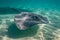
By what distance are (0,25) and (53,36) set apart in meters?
2.79

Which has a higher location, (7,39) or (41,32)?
(41,32)

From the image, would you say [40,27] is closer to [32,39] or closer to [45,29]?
[45,29]

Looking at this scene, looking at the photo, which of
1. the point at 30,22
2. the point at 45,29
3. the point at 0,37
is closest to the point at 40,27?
the point at 45,29

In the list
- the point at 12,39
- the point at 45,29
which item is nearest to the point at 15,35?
the point at 12,39

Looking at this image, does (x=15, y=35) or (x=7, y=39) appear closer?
(x=7, y=39)

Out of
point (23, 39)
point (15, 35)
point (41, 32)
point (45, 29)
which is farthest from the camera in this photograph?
point (45, 29)

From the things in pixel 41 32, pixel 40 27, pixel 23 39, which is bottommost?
pixel 23 39

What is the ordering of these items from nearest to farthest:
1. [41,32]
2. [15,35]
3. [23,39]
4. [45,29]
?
[23,39] < [15,35] < [41,32] < [45,29]

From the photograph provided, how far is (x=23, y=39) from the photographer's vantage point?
4.34 m

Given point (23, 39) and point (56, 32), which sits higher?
point (56, 32)

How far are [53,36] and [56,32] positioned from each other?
55cm

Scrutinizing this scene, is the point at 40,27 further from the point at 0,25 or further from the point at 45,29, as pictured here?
the point at 0,25

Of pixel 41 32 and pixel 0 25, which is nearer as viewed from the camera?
pixel 41 32

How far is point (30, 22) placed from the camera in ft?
14.5
